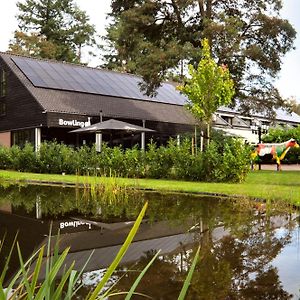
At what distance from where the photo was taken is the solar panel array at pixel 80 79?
92.4ft

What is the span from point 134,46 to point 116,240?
2023 cm

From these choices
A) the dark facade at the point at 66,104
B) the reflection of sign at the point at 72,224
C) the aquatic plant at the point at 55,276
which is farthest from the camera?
the dark facade at the point at 66,104

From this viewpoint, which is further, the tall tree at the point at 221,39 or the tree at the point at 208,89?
the tall tree at the point at 221,39

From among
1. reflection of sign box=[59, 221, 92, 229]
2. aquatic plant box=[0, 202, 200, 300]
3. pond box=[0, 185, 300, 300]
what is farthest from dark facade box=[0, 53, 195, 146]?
aquatic plant box=[0, 202, 200, 300]

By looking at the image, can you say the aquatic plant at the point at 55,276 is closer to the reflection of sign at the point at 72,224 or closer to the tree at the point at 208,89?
the reflection of sign at the point at 72,224

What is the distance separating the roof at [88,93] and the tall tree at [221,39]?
4726mm

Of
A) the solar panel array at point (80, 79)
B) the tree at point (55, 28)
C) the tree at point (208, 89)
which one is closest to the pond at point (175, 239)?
the tree at point (208, 89)

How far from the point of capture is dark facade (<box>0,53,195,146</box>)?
2603 centimetres

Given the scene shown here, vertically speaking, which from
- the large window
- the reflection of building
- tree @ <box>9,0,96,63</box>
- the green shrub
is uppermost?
tree @ <box>9,0,96,63</box>

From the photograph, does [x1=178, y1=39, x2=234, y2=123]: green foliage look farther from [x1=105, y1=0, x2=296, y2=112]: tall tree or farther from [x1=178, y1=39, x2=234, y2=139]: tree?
[x1=105, y1=0, x2=296, y2=112]: tall tree

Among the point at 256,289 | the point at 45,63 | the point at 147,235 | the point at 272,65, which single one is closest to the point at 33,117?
the point at 45,63

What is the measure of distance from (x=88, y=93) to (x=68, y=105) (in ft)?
10.2

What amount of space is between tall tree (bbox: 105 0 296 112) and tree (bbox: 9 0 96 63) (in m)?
25.1

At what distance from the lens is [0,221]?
24.4 ft
